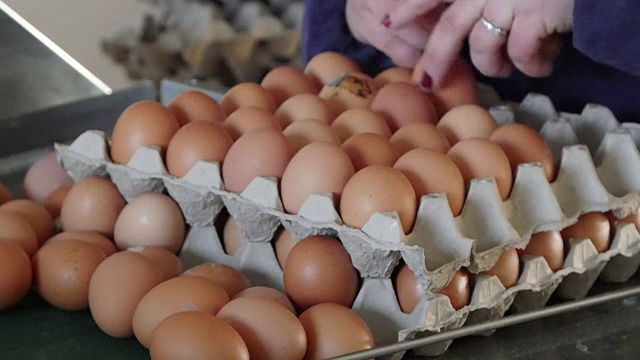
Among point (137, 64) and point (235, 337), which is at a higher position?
point (235, 337)

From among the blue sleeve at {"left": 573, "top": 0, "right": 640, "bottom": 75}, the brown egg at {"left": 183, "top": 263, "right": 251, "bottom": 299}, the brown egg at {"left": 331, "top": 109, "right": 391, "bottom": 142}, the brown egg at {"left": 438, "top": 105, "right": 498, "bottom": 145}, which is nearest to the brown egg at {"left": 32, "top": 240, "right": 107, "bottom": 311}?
the brown egg at {"left": 183, "top": 263, "right": 251, "bottom": 299}

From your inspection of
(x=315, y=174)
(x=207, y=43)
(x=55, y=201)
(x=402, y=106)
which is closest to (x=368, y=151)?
(x=315, y=174)

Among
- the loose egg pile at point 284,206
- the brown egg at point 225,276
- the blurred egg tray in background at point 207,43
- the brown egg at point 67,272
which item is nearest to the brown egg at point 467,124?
the loose egg pile at point 284,206

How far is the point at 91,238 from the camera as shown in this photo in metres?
0.94

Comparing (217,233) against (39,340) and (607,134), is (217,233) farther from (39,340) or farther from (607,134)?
(607,134)

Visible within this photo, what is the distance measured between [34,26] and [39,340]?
99 cm

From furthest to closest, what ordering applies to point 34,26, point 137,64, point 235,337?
1. point 137,64
2. point 34,26
3. point 235,337

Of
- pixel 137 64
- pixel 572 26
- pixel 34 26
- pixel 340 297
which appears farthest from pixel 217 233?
pixel 137 64

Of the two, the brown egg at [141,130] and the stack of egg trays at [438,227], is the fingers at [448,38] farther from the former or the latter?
the brown egg at [141,130]

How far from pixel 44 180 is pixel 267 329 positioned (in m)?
0.50

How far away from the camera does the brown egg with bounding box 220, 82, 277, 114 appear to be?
112cm

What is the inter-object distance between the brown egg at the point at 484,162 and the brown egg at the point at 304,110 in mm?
191

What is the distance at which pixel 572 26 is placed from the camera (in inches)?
38.9

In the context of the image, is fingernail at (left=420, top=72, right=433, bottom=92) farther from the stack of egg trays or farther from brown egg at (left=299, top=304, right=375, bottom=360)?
brown egg at (left=299, top=304, right=375, bottom=360)
